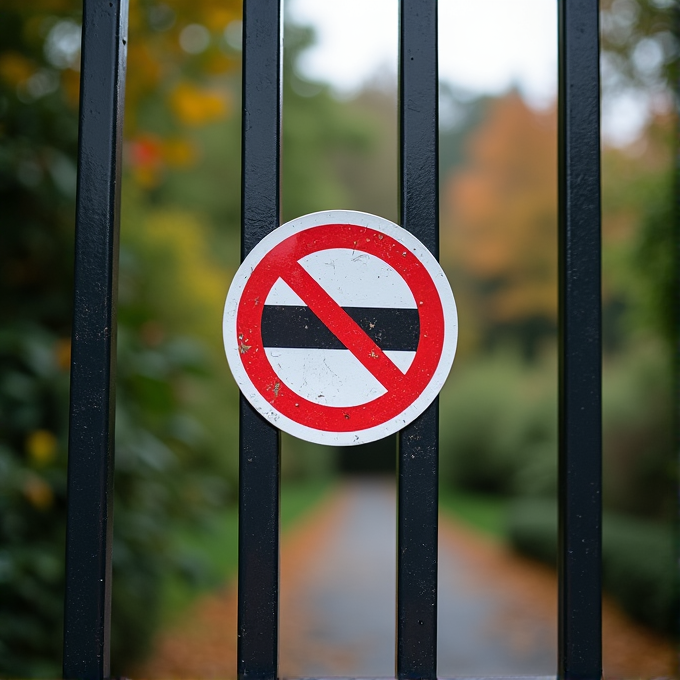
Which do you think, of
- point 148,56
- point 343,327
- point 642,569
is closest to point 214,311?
point 148,56

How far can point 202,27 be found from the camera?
10.2 feet

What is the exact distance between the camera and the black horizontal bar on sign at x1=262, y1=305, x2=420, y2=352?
3.28ft

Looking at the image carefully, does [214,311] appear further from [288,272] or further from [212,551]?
[288,272]

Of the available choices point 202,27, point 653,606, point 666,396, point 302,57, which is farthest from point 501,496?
point 202,27

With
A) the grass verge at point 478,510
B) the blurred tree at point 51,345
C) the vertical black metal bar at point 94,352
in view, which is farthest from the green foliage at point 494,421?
the vertical black metal bar at point 94,352

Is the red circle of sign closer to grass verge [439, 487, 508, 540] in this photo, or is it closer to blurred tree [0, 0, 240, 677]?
blurred tree [0, 0, 240, 677]

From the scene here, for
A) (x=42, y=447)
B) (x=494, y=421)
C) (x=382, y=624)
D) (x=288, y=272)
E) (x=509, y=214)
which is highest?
(x=509, y=214)

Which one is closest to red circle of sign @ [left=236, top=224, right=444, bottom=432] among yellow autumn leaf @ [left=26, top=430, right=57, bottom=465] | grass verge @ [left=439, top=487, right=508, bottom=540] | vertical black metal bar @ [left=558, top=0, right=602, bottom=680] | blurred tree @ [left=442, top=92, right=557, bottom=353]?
vertical black metal bar @ [left=558, top=0, right=602, bottom=680]

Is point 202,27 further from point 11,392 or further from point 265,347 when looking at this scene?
point 265,347

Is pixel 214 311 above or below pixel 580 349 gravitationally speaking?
above

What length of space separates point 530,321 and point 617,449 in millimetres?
7966

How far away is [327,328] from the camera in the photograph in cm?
100

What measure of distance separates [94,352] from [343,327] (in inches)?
15.4

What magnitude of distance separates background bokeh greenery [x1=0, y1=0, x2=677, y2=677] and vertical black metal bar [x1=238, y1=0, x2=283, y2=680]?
130 centimetres
